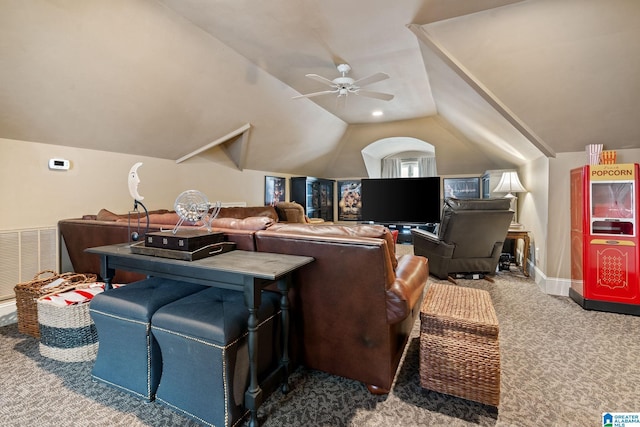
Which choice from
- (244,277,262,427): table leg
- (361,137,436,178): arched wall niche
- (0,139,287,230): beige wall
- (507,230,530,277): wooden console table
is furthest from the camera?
(361,137,436,178): arched wall niche

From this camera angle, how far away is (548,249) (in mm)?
3664

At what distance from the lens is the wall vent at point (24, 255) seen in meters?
2.88

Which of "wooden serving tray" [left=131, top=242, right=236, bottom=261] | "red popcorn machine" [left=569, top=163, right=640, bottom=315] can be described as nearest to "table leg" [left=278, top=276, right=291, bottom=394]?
"wooden serving tray" [left=131, top=242, right=236, bottom=261]

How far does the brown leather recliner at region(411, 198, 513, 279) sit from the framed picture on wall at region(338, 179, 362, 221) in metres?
4.49

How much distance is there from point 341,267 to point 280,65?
3361 mm

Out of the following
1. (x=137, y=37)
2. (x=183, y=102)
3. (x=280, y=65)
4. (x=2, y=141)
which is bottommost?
(x=2, y=141)

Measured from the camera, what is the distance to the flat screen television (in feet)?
25.1

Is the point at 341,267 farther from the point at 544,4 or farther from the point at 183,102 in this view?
the point at 183,102

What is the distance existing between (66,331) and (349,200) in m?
7.32

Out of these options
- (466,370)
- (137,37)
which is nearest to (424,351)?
(466,370)

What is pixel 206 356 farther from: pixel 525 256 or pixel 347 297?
pixel 525 256

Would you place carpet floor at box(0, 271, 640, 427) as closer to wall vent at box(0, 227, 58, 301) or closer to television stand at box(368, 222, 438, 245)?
wall vent at box(0, 227, 58, 301)

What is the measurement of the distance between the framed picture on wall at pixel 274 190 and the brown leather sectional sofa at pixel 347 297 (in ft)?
15.8

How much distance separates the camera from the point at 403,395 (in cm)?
183
